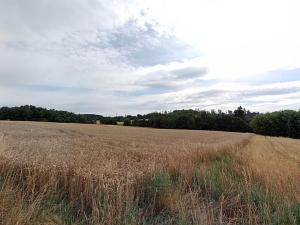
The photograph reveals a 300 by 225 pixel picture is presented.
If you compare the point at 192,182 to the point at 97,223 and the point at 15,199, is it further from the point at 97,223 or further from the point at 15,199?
the point at 15,199

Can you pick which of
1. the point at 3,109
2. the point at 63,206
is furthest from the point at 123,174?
the point at 3,109

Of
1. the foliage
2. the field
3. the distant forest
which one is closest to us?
the field

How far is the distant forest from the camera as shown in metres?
91.0

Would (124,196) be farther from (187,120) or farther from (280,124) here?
(280,124)

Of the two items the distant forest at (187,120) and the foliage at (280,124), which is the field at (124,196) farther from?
the foliage at (280,124)

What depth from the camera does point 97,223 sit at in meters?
5.07

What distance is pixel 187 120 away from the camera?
103750 millimetres

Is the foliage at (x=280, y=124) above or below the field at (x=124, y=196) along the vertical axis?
above

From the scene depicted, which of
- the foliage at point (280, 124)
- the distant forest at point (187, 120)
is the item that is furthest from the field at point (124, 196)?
the foliage at point (280, 124)

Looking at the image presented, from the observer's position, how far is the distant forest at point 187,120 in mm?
91000

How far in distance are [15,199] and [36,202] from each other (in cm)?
39

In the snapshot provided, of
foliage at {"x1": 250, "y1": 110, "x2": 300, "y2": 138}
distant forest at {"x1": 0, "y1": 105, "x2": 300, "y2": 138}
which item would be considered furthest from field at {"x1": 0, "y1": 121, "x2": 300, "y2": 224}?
foliage at {"x1": 250, "y1": 110, "x2": 300, "y2": 138}

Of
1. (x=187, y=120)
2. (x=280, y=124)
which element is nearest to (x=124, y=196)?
(x=187, y=120)

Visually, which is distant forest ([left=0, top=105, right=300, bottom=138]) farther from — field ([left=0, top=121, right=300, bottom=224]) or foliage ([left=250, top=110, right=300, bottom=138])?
field ([left=0, top=121, right=300, bottom=224])
